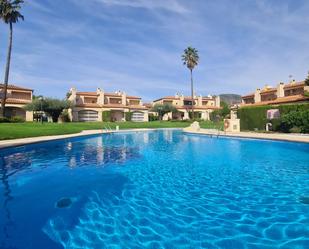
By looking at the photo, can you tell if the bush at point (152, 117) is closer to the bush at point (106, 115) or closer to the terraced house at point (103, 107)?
the terraced house at point (103, 107)

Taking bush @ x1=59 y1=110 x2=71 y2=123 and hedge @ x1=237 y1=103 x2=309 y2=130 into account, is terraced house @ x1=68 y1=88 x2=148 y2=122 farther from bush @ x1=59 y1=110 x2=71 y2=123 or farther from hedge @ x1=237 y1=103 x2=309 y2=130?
hedge @ x1=237 y1=103 x2=309 y2=130

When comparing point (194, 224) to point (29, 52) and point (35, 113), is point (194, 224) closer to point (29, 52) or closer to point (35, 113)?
point (29, 52)

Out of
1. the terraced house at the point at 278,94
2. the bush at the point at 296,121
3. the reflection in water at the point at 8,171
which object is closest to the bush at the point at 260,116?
the bush at the point at 296,121

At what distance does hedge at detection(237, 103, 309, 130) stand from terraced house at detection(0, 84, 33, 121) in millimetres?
38479

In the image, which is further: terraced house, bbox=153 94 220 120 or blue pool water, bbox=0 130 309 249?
terraced house, bbox=153 94 220 120

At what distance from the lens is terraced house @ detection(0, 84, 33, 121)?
4309 centimetres

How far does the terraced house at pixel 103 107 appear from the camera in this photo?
5012 centimetres

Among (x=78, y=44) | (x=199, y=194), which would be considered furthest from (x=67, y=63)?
(x=199, y=194)

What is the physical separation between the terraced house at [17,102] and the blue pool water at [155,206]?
37931 mm

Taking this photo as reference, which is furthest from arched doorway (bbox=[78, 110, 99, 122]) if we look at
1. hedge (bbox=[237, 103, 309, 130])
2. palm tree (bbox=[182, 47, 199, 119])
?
hedge (bbox=[237, 103, 309, 130])

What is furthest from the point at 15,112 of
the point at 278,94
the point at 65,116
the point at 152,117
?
the point at 278,94

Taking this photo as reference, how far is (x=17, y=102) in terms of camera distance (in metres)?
43.5

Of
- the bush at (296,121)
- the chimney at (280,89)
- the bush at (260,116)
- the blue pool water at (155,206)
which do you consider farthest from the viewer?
the chimney at (280,89)

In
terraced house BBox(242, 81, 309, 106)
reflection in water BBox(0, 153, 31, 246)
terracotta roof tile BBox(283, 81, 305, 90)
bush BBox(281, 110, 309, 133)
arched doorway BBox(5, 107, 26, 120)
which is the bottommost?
reflection in water BBox(0, 153, 31, 246)
